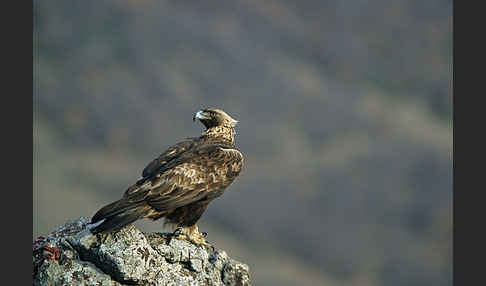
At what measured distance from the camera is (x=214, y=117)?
34.5 ft

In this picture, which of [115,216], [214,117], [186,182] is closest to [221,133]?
[214,117]

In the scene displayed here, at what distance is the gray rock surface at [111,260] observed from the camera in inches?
322

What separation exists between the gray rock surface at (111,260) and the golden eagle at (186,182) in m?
0.28

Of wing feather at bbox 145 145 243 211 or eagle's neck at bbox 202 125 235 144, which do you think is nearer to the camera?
wing feather at bbox 145 145 243 211

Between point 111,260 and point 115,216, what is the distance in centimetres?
57

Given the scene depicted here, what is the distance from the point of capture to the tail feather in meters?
8.18

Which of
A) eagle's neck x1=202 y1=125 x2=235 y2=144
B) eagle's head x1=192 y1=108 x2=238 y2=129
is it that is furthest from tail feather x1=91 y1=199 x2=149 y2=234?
eagle's head x1=192 y1=108 x2=238 y2=129

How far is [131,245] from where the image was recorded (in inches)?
330

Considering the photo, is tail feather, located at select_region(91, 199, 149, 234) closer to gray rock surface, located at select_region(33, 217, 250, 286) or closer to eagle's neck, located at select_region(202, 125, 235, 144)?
gray rock surface, located at select_region(33, 217, 250, 286)

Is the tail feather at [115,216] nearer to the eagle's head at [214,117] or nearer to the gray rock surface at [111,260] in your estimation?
the gray rock surface at [111,260]

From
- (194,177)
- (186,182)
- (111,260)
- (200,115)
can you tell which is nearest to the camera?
(111,260)

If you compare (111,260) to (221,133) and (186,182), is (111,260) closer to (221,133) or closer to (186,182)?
(186,182)

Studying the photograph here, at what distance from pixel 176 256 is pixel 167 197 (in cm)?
92

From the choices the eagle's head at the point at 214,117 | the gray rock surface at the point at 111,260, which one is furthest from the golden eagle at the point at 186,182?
the gray rock surface at the point at 111,260
